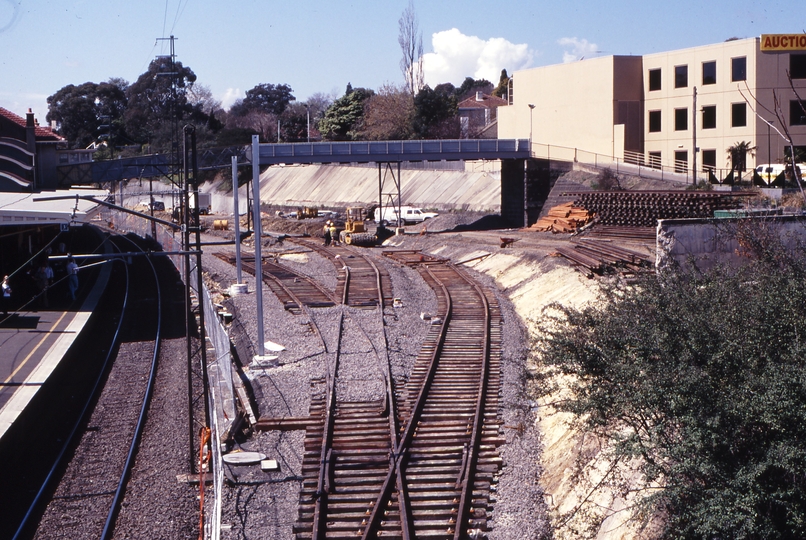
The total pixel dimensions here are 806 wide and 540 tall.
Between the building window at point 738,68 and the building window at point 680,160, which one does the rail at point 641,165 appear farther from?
the building window at point 738,68

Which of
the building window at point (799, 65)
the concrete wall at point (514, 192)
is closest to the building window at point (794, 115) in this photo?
the building window at point (799, 65)

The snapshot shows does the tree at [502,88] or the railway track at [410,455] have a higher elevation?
the tree at [502,88]

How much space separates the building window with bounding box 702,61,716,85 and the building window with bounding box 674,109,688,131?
241cm

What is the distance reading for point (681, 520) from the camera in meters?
7.56

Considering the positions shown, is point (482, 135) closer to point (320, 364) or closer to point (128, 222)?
point (128, 222)

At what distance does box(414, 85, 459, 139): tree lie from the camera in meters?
74.3

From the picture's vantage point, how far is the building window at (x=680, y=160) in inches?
1898

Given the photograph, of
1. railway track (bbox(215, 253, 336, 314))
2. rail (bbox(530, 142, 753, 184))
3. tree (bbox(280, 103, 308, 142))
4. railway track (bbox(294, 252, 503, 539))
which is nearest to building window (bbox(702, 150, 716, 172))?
rail (bbox(530, 142, 753, 184))

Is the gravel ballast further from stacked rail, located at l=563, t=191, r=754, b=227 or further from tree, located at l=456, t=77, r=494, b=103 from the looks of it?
tree, located at l=456, t=77, r=494, b=103

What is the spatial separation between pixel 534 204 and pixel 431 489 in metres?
37.6

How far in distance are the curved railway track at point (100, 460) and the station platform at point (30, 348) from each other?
113 cm

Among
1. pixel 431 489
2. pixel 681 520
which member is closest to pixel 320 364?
pixel 431 489

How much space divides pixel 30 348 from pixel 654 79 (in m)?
42.5

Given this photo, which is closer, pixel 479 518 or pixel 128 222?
pixel 479 518
